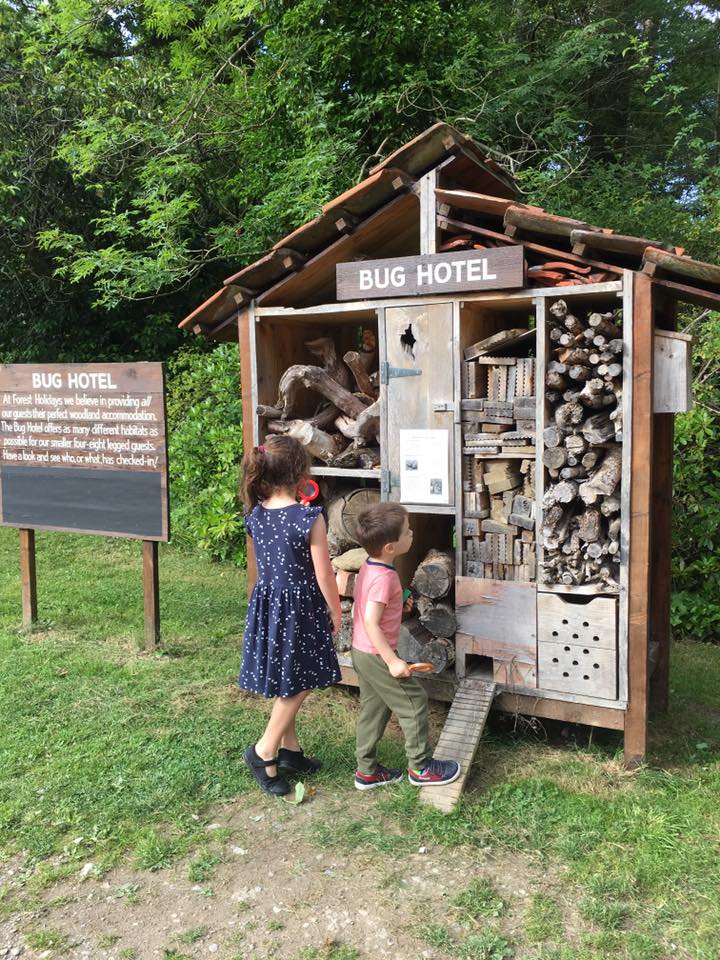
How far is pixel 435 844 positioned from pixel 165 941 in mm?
1240

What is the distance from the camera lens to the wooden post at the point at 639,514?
13.6ft

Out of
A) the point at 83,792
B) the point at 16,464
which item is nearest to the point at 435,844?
the point at 83,792

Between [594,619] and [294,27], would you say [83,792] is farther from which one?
[294,27]

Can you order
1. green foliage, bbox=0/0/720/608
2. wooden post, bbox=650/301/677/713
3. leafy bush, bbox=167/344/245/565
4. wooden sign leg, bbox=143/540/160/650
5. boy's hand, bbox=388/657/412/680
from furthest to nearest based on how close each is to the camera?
green foliage, bbox=0/0/720/608 → leafy bush, bbox=167/344/245/565 → wooden sign leg, bbox=143/540/160/650 → wooden post, bbox=650/301/677/713 → boy's hand, bbox=388/657/412/680

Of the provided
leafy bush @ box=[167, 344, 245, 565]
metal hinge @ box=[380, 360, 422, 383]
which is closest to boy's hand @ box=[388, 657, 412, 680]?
metal hinge @ box=[380, 360, 422, 383]

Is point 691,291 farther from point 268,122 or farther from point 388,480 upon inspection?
point 268,122

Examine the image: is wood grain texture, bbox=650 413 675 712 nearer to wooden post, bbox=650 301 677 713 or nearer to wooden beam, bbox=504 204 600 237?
wooden post, bbox=650 301 677 713

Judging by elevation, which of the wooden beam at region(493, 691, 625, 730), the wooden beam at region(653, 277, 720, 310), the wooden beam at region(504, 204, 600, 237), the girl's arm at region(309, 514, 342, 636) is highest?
the wooden beam at region(504, 204, 600, 237)

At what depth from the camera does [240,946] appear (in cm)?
303

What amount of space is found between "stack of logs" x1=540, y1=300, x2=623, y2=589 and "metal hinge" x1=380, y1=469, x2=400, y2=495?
3.01 ft

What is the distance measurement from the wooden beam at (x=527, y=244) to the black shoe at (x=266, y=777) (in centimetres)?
291

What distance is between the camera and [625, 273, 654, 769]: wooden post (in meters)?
4.14

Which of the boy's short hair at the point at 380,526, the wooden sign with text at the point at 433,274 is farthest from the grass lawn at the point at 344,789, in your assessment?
the wooden sign with text at the point at 433,274

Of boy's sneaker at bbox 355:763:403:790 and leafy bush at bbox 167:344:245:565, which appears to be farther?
leafy bush at bbox 167:344:245:565
